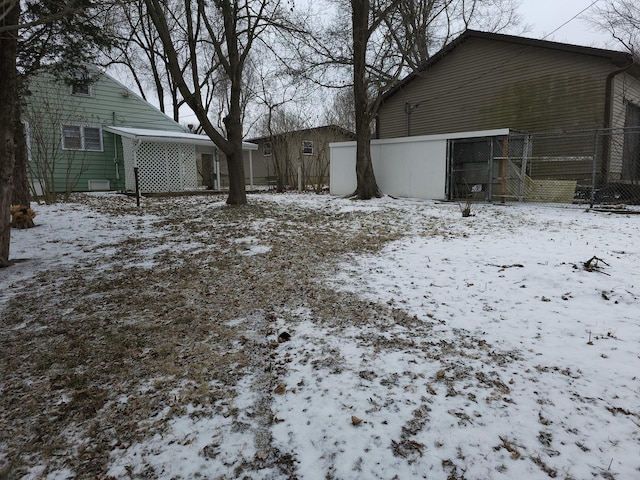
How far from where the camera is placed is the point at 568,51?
39.8 ft

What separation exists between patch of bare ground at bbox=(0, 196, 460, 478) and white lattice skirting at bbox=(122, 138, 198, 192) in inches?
450

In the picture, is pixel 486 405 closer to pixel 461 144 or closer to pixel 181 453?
pixel 181 453

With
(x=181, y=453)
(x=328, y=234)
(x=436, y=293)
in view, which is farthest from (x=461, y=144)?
(x=181, y=453)

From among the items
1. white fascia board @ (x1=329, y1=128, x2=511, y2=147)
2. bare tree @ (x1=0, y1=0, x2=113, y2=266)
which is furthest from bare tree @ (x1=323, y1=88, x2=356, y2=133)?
bare tree @ (x1=0, y1=0, x2=113, y2=266)

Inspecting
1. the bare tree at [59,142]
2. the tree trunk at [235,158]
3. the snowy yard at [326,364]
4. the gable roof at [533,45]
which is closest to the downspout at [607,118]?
the gable roof at [533,45]

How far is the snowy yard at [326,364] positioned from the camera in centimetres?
181

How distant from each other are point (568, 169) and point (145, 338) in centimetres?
1345

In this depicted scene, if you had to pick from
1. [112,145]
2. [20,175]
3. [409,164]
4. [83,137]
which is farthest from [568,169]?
[83,137]

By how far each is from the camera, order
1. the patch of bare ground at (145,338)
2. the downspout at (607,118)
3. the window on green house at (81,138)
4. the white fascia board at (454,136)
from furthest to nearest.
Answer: the window on green house at (81,138) → the downspout at (607,118) → the white fascia board at (454,136) → the patch of bare ground at (145,338)

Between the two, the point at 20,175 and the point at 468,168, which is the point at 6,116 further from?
the point at 468,168

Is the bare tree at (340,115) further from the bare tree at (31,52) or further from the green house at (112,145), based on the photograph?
the bare tree at (31,52)

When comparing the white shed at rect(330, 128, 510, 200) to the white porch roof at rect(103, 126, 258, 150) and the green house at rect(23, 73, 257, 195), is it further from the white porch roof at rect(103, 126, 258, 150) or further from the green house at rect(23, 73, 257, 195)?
the green house at rect(23, 73, 257, 195)

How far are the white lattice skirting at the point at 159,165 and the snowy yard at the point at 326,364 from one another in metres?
11.8

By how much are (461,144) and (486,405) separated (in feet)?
39.6
